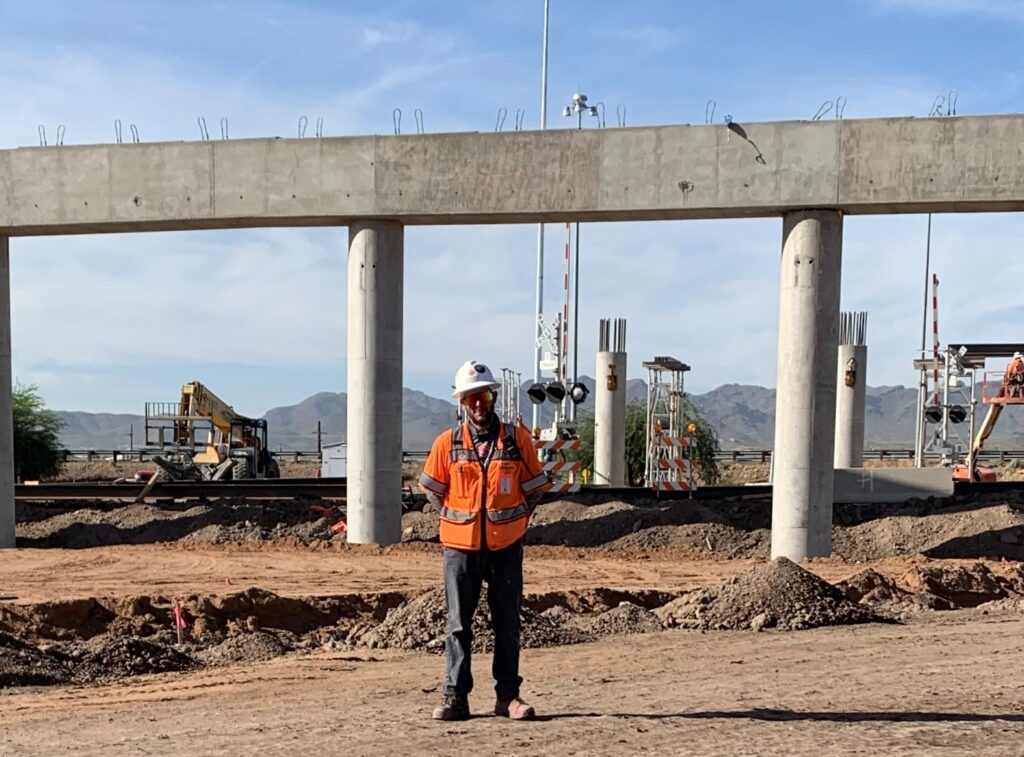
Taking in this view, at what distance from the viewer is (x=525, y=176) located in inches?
738

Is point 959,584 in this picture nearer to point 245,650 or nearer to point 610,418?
point 245,650

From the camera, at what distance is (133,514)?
22578 mm

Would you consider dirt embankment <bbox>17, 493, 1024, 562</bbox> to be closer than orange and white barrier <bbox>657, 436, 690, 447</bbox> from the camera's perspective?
Yes

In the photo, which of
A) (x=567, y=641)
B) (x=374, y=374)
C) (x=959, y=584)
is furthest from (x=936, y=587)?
(x=374, y=374)

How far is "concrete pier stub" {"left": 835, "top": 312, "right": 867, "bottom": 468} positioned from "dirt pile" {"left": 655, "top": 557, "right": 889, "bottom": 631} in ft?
62.0

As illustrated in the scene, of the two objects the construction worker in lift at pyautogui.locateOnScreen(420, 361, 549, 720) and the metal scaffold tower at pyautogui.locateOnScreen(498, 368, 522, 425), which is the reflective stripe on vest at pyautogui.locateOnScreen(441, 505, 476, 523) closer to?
the construction worker in lift at pyautogui.locateOnScreen(420, 361, 549, 720)

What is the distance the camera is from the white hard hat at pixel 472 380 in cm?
685

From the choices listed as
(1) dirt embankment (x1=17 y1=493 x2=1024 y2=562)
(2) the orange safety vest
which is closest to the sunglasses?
(2) the orange safety vest

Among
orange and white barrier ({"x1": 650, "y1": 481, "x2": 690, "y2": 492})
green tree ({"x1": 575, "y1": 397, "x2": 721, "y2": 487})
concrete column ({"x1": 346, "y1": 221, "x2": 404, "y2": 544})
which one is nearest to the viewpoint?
concrete column ({"x1": 346, "y1": 221, "x2": 404, "y2": 544})

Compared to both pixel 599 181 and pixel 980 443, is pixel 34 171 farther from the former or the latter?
pixel 980 443

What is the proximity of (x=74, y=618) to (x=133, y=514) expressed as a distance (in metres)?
9.97

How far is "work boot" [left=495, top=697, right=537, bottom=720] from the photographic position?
7.01m

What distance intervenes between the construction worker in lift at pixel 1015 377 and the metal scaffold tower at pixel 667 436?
810 centimetres

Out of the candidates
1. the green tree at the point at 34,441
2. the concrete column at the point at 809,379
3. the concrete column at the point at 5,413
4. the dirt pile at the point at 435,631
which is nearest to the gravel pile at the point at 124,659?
the dirt pile at the point at 435,631
